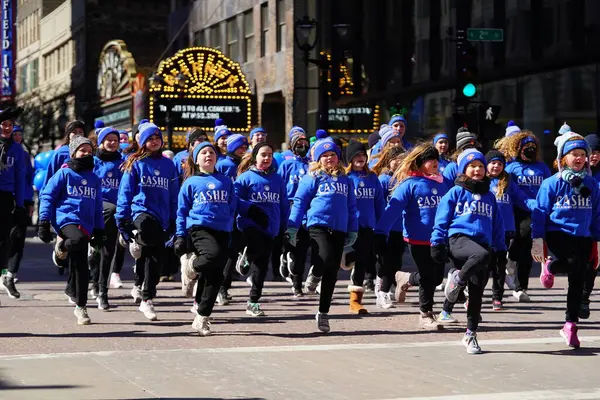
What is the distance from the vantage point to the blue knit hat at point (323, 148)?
12.9 metres

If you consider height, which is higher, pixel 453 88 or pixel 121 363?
pixel 453 88

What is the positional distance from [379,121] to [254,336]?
→ 2526 cm

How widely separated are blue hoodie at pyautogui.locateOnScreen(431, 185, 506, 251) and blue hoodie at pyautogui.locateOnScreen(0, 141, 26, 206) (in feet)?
18.6

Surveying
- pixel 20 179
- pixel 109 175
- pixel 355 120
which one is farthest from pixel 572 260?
pixel 355 120

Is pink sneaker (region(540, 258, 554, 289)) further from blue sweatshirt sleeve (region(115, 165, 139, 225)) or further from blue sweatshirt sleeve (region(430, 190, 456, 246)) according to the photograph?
blue sweatshirt sleeve (region(115, 165, 139, 225))

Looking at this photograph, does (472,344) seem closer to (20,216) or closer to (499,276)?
(499,276)

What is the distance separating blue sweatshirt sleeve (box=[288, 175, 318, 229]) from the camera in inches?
509

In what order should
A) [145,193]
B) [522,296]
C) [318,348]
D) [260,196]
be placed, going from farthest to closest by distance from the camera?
[522,296]
[260,196]
[145,193]
[318,348]

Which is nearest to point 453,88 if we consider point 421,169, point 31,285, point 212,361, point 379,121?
point 379,121

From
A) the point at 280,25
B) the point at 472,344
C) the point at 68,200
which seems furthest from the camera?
the point at 280,25

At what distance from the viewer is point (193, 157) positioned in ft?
42.6

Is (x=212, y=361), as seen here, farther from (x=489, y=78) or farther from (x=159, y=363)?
(x=489, y=78)

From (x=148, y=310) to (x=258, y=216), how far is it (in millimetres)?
1513

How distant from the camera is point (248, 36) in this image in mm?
44281
